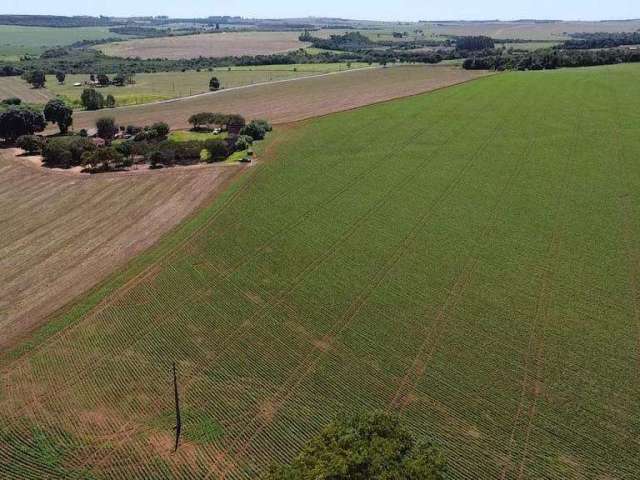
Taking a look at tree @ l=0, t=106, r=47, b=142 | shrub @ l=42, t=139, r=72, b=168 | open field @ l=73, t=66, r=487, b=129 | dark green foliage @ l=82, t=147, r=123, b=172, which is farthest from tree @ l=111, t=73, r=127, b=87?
dark green foliage @ l=82, t=147, r=123, b=172

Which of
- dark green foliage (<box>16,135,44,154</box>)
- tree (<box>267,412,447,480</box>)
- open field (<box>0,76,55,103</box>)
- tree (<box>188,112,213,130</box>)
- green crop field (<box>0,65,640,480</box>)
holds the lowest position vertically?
open field (<box>0,76,55,103</box>)

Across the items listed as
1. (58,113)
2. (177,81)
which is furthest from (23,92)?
(58,113)

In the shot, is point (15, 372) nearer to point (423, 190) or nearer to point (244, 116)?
point (423, 190)

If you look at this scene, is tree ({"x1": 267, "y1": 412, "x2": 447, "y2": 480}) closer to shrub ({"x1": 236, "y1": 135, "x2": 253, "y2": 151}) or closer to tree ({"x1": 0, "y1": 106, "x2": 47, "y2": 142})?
shrub ({"x1": 236, "y1": 135, "x2": 253, "y2": 151})

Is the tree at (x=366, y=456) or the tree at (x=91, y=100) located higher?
the tree at (x=366, y=456)

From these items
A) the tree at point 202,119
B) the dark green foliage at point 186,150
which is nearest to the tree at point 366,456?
the dark green foliage at point 186,150

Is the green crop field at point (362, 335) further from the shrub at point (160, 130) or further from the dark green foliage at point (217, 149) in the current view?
the shrub at point (160, 130)

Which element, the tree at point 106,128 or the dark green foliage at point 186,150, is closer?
the dark green foliage at point 186,150
